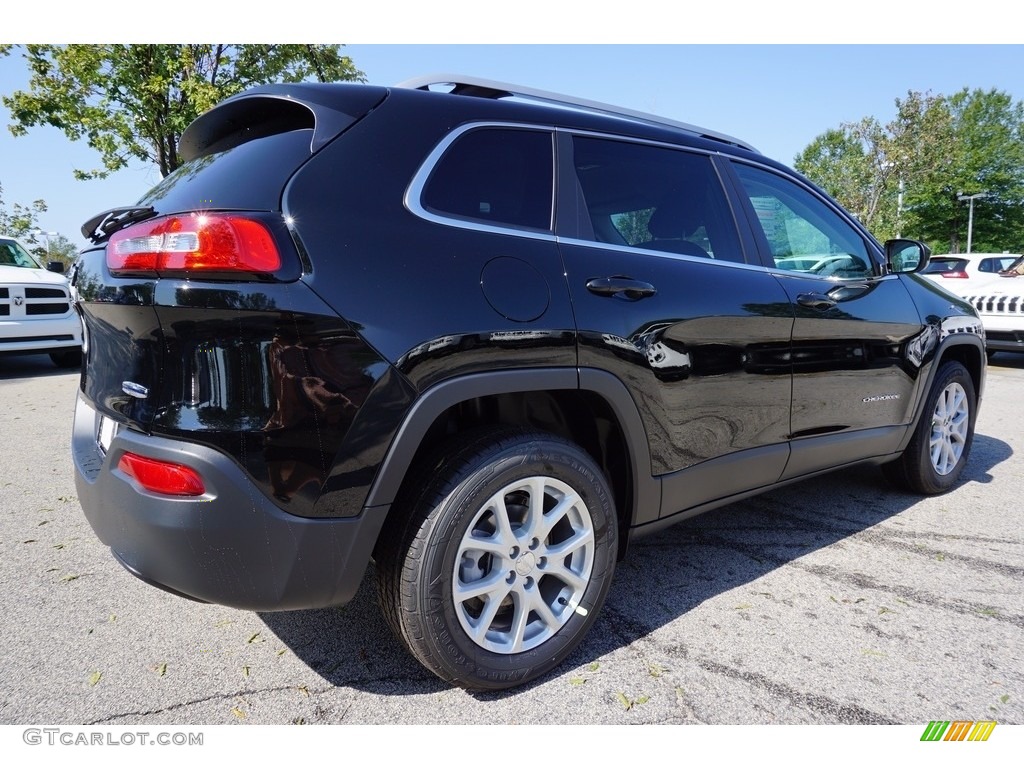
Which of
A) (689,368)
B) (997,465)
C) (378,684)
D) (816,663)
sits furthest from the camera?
(997,465)

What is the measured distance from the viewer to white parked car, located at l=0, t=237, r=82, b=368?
9.40 metres

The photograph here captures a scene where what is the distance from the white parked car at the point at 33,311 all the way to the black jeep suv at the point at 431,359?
27.5 ft

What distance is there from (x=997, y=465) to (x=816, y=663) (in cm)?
359

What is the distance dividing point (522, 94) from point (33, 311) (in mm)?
9446

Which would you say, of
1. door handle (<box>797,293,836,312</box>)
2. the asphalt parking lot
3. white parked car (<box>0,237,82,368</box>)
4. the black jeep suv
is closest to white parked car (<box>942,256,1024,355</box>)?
the asphalt parking lot

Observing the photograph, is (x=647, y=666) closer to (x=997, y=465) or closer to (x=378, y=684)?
(x=378, y=684)

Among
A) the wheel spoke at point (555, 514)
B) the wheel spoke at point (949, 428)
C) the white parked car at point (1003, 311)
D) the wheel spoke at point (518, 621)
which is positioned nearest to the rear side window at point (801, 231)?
the wheel spoke at point (949, 428)

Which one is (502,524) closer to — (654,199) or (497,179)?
(497,179)

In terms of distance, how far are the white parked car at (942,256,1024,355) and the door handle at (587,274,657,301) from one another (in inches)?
365

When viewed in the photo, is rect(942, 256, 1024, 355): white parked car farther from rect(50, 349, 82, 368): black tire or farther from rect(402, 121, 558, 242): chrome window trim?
rect(50, 349, 82, 368): black tire

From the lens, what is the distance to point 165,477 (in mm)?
1924

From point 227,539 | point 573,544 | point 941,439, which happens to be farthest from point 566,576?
point 941,439
